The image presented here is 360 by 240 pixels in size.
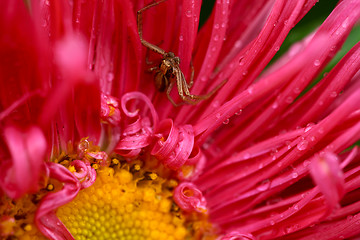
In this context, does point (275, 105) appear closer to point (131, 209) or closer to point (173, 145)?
point (173, 145)

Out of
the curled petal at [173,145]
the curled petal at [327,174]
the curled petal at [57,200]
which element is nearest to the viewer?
the curled petal at [327,174]

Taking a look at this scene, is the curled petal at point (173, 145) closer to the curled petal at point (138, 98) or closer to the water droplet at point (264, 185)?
the curled petal at point (138, 98)

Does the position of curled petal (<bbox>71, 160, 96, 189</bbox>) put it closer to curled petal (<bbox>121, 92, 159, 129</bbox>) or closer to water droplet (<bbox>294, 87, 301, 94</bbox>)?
curled petal (<bbox>121, 92, 159, 129</bbox>)

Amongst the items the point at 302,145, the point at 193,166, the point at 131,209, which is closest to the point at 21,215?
the point at 131,209

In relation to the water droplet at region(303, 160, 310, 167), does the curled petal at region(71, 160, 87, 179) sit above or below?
below

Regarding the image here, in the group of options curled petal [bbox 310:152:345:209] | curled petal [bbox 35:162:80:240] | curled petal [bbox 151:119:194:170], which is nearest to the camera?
curled petal [bbox 310:152:345:209]

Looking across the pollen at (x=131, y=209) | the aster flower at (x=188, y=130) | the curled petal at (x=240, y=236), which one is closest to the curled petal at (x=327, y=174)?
the aster flower at (x=188, y=130)

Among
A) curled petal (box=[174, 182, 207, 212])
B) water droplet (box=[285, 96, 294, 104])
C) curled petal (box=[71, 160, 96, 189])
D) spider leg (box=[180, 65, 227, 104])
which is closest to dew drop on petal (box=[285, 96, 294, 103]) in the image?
water droplet (box=[285, 96, 294, 104])
